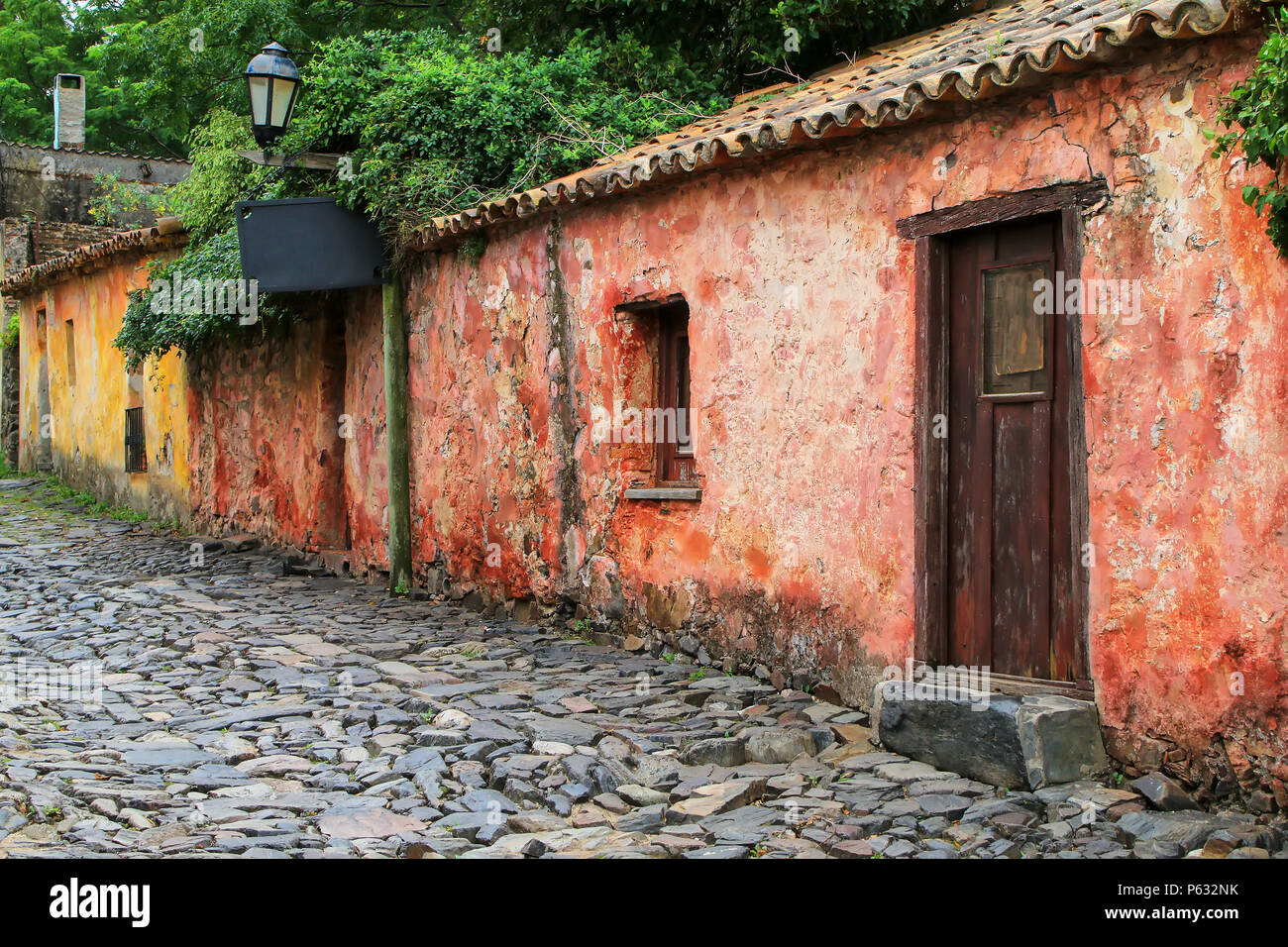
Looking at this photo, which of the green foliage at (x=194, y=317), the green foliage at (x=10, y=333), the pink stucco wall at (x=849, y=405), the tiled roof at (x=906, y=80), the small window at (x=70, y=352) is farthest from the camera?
the green foliage at (x=10, y=333)

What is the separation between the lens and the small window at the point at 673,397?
26.8ft

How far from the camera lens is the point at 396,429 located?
1063 cm

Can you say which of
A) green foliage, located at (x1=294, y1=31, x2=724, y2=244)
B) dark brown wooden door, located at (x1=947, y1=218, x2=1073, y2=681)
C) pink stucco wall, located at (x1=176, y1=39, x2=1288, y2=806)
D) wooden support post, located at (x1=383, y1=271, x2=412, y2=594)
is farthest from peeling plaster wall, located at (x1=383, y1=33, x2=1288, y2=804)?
green foliage, located at (x1=294, y1=31, x2=724, y2=244)

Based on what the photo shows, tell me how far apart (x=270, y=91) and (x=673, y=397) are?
405cm

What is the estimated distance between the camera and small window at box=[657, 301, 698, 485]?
8.18 meters

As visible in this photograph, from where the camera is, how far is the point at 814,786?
523cm

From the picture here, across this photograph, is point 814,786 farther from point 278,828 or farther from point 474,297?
point 474,297

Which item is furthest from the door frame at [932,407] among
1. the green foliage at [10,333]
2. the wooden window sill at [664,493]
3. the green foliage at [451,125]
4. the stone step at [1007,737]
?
the green foliage at [10,333]

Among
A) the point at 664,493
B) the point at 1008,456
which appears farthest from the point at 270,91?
the point at 1008,456

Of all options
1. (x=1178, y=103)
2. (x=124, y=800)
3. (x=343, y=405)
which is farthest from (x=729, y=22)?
(x=124, y=800)

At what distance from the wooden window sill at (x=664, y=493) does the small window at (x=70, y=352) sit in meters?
13.3

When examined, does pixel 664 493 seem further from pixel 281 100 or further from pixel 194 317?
pixel 194 317

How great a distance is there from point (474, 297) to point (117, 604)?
3724mm

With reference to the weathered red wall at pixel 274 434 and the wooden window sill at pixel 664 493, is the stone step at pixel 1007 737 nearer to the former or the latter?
the wooden window sill at pixel 664 493
